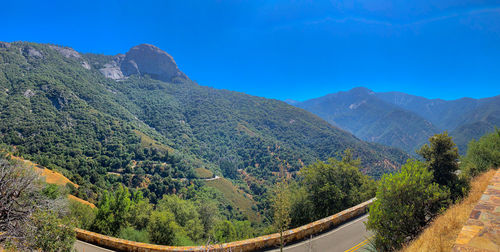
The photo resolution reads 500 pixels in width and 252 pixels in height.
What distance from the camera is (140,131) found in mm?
103312

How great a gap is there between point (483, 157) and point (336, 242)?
12.8m

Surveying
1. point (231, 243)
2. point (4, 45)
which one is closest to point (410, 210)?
point (231, 243)

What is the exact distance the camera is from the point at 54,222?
5633 millimetres

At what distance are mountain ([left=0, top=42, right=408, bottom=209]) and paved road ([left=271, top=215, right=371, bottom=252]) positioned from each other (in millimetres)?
49347

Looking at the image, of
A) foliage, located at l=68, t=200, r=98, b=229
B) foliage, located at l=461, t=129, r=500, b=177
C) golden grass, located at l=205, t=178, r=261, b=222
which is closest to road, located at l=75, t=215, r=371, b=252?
foliage, located at l=461, t=129, r=500, b=177

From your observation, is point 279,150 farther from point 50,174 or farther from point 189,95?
point 189,95

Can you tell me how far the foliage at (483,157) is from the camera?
1206 centimetres

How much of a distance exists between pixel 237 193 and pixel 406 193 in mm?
74612

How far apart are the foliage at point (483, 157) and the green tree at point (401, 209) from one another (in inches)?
288

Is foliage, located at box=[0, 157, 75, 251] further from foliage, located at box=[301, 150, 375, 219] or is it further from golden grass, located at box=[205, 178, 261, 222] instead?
golden grass, located at box=[205, 178, 261, 222]

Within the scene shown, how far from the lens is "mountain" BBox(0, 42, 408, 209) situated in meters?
61.2

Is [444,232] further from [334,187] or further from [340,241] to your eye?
[334,187]

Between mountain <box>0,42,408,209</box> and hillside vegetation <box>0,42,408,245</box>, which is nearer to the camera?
hillside vegetation <box>0,42,408,245</box>

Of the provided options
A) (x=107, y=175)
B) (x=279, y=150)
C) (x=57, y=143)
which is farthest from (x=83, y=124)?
(x=279, y=150)
